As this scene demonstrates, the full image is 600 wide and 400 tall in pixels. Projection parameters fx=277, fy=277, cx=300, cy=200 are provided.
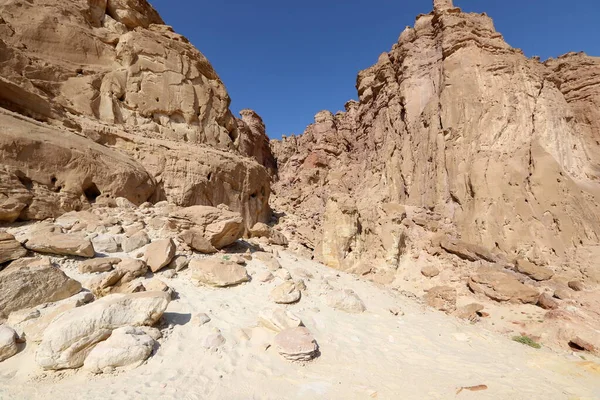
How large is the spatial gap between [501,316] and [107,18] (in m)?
25.8

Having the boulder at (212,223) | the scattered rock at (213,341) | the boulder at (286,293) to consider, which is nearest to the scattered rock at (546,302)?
the boulder at (286,293)

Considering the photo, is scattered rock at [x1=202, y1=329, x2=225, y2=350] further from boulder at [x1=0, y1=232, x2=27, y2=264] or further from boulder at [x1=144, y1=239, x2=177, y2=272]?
boulder at [x1=0, y1=232, x2=27, y2=264]

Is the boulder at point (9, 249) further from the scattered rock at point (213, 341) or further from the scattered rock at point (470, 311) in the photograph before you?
the scattered rock at point (470, 311)

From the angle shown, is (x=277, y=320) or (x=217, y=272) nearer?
(x=277, y=320)

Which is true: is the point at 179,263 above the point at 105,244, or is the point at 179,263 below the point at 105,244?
below

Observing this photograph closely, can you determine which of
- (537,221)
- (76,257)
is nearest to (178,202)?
(76,257)

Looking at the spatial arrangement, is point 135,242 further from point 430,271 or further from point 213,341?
point 430,271

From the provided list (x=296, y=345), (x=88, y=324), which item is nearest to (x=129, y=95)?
(x=88, y=324)

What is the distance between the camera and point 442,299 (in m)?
9.72

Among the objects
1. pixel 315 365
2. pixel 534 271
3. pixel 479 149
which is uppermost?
pixel 479 149

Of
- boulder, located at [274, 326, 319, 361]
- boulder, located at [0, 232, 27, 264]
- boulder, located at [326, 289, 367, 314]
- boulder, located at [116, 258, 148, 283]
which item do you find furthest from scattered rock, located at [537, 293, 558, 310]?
boulder, located at [0, 232, 27, 264]

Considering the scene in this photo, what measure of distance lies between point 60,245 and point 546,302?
13830 mm

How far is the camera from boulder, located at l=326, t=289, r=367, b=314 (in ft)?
20.9

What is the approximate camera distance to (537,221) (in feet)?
41.6
